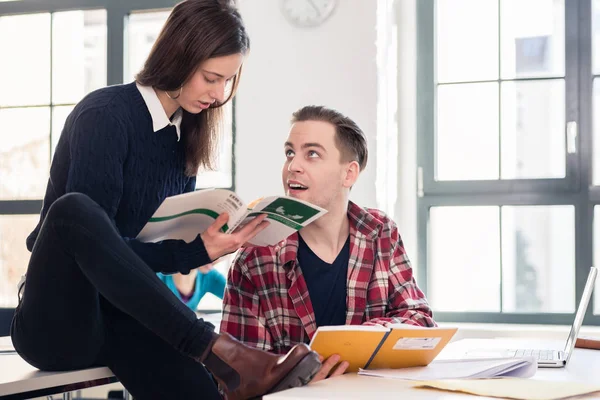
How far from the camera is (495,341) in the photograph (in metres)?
2.10

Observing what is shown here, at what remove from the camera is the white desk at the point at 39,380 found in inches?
58.3

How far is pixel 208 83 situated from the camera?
185cm

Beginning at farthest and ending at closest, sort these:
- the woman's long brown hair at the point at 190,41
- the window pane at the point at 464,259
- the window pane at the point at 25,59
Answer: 1. the window pane at the point at 25,59
2. the window pane at the point at 464,259
3. the woman's long brown hair at the point at 190,41

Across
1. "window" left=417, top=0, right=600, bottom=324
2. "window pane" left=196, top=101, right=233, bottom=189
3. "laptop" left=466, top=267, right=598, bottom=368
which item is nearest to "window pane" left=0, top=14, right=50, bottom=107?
"window pane" left=196, top=101, right=233, bottom=189

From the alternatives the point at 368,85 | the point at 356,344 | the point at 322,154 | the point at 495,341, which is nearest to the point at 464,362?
the point at 356,344

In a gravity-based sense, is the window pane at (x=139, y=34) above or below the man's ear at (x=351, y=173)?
above

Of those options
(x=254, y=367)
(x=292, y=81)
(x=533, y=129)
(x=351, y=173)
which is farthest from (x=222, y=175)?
(x=254, y=367)

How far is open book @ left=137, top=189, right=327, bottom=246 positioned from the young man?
14 cm

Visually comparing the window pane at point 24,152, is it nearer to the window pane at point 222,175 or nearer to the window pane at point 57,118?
the window pane at point 57,118

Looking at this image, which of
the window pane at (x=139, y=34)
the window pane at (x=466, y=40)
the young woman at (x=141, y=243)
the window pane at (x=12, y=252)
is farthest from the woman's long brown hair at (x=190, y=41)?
the window pane at (x=12, y=252)

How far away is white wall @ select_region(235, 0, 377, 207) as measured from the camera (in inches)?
139

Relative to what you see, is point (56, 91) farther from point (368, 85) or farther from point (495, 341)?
point (495, 341)

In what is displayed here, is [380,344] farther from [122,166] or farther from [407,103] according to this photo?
[407,103]

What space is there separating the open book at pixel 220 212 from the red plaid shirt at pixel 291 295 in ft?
0.38
